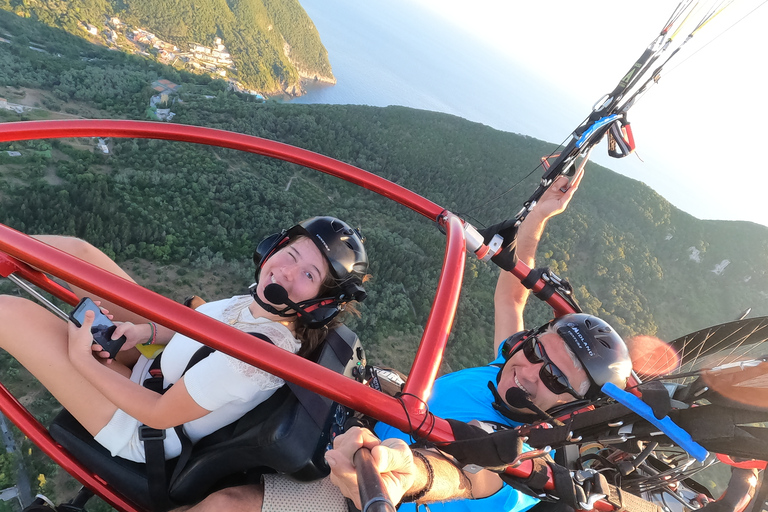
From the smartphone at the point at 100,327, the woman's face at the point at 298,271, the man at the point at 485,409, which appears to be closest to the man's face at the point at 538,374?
the man at the point at 485,409

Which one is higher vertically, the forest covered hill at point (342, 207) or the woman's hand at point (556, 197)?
the woman's hand at point (556, 197)

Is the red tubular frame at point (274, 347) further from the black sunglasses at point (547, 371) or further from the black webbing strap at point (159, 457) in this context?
the black sunglasses at point (547, 371)

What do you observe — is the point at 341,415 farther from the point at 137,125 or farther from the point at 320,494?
the point at 137,125

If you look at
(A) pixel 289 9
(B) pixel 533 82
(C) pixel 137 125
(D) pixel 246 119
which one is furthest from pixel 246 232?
(B) pixel 533 82

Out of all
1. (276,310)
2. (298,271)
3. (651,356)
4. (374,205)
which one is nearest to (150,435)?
(276,310)

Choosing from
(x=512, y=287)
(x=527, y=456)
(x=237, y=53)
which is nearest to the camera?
(x=527, y=456)

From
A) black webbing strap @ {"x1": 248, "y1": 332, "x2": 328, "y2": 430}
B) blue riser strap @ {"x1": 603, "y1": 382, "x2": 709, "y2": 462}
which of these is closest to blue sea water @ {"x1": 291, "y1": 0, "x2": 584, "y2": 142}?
black webbing strap @ {"x1": 248, "y1": 332, "x2": 328, "y2": 430}

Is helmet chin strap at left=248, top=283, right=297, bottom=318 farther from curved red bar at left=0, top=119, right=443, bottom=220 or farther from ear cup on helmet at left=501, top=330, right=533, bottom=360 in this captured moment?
ear cup on helmet at left=501, top=330, right=533, bottom=360
